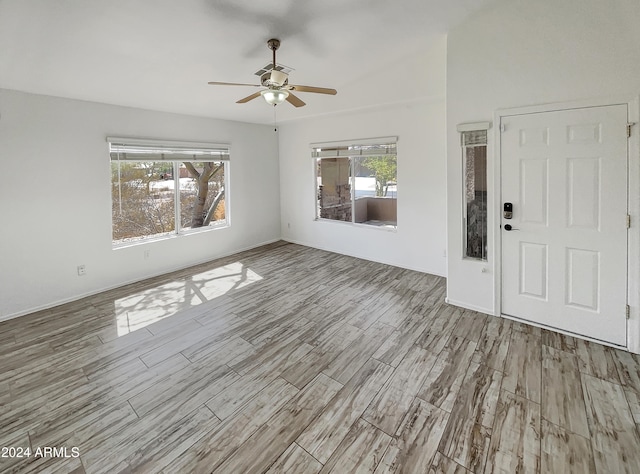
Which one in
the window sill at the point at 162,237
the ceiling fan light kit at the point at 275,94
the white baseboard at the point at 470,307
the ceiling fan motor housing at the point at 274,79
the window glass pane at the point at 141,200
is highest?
the ceiling fan motor housing at the point at 274,79

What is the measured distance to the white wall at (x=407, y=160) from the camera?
4207mm

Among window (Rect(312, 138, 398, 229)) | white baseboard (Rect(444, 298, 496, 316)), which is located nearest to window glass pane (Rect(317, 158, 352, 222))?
window (Rect(312, 138, 398, 229))

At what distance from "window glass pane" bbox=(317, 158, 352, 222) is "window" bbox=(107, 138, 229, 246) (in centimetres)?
186

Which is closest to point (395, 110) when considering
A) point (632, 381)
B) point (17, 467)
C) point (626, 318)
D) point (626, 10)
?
point (626, 10)

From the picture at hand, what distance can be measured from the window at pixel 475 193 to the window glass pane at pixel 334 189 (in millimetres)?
2654

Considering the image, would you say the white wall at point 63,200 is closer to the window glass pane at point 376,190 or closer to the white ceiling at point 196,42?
the white ceiling at point 196,42

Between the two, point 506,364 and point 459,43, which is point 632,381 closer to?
point 506,364

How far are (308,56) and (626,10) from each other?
2829 mm

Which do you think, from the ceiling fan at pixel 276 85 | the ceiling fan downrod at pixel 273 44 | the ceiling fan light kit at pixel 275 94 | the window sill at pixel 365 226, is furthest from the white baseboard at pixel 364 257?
the ceiling fan downrod at pixel 273 44

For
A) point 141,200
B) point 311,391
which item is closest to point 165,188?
point 141,200

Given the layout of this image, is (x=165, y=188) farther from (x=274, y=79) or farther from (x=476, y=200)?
(x=476, y=200)

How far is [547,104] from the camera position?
299cm

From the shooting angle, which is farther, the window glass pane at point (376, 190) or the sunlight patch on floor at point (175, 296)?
the window glass pane at point (376, 190)

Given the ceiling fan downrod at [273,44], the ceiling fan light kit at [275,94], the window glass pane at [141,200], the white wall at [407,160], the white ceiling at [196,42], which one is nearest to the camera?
the white ceiling at [196,42]
